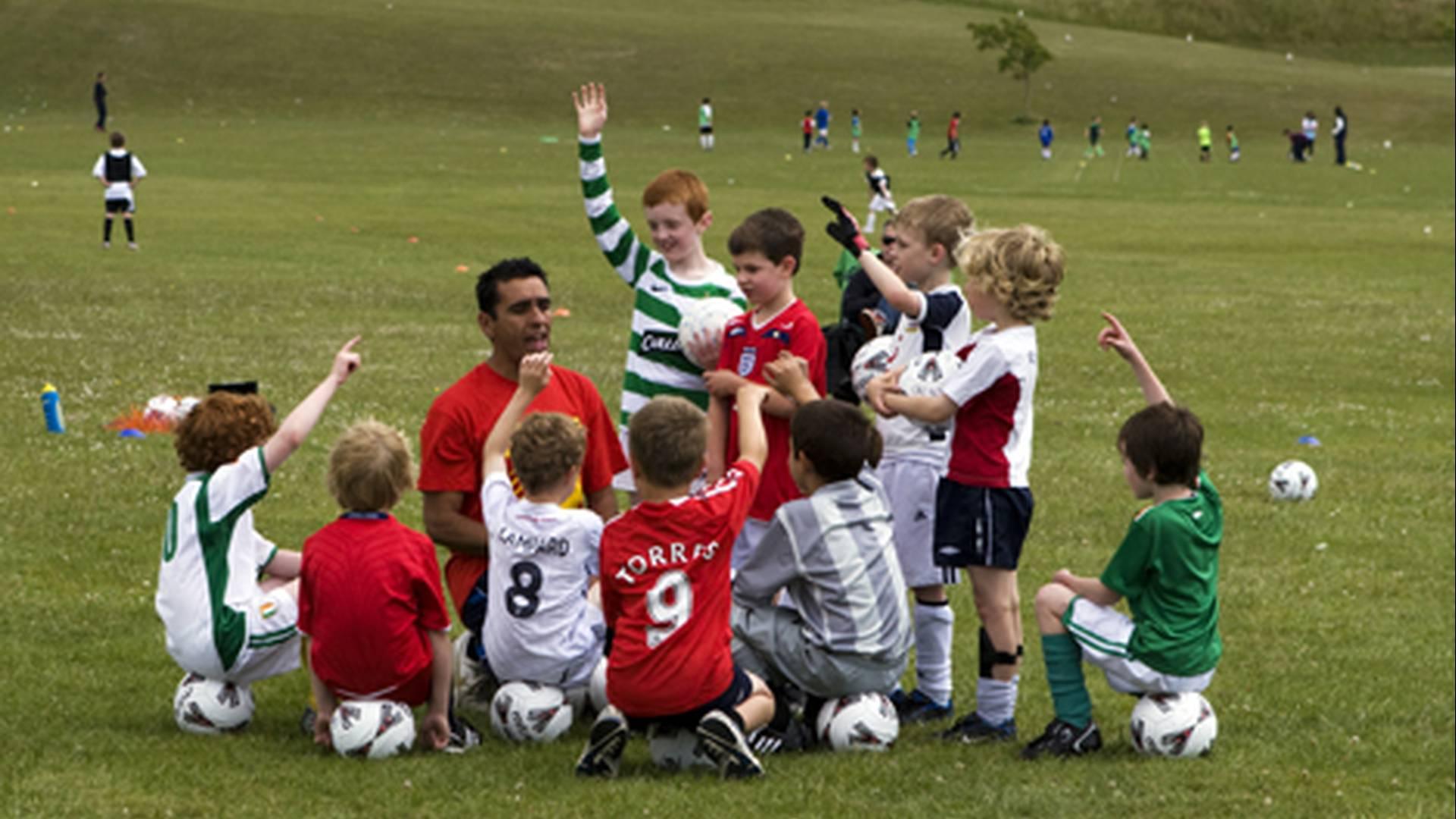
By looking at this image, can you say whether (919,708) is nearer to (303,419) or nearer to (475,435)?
(475,435)

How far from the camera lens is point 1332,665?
9.49m

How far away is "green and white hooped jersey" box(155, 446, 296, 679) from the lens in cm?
716

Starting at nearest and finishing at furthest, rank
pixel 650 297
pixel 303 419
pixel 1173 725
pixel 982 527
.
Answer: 1. pixel 303 419
2. pixel 1173 725
3. pixel 982 527
4. pixel 650 297

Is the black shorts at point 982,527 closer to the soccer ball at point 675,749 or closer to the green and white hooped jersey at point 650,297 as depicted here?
the soccer ball at point 675,749

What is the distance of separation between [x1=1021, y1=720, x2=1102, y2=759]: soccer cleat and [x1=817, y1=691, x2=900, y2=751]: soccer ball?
605 millimetres

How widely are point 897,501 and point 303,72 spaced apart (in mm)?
49267

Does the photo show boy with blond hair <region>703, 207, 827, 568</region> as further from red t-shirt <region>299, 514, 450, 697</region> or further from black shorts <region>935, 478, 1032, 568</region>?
red t-shirt <region>299, 514, 450, 697</region>

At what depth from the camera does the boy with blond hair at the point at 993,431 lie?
748cm

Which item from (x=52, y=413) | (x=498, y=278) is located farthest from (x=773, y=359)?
(x=52, y=413)

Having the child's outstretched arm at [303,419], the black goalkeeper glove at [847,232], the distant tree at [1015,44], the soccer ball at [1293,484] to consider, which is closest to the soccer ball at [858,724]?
the black goalkeeper glove at [847,232]

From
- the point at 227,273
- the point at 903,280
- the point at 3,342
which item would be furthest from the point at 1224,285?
the point at 903,280

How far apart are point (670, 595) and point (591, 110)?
3.05 m

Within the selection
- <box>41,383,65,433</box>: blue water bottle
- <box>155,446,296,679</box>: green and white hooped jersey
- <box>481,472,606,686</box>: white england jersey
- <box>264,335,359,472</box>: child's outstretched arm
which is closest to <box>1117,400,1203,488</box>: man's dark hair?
<box>481,472,606,686</box>: white england jersey

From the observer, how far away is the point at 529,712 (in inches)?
292
